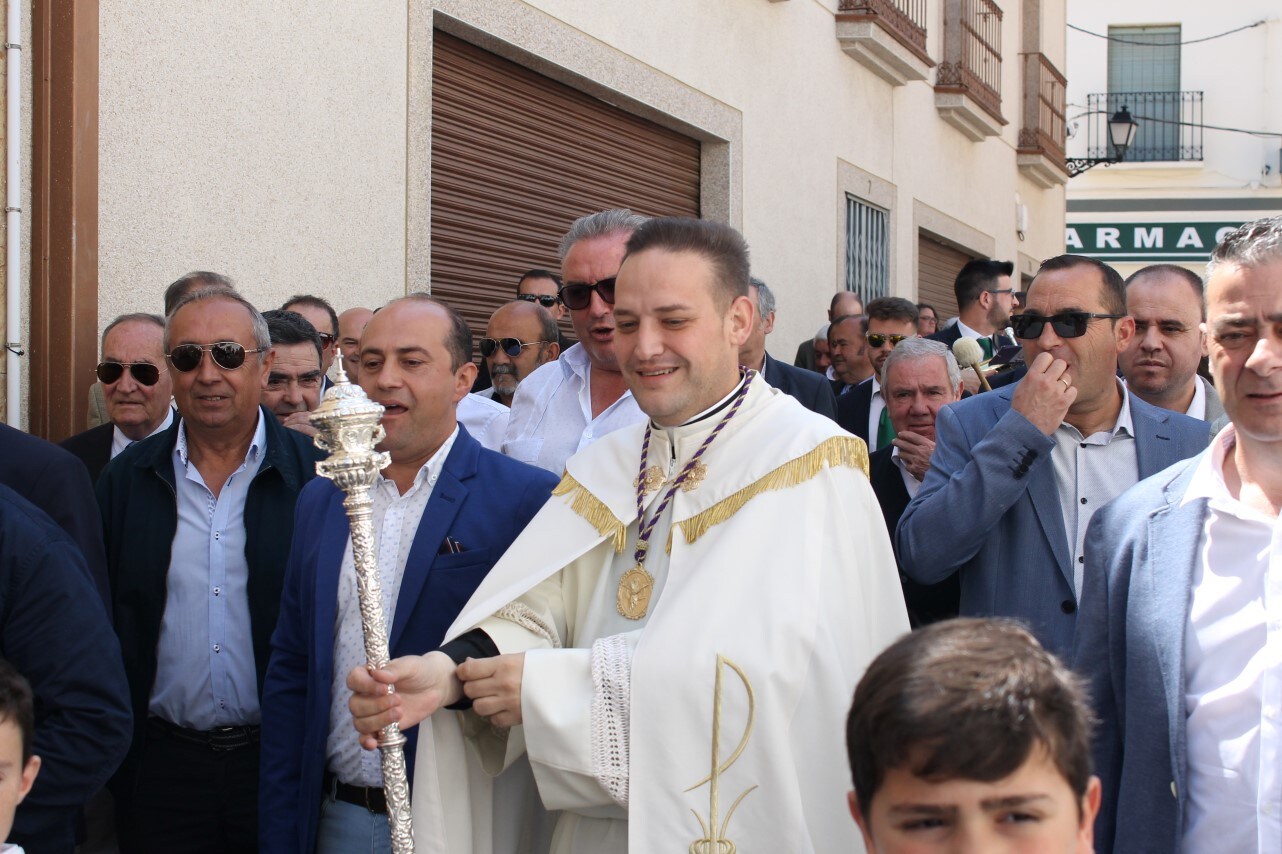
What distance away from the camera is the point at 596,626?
10.1 ft

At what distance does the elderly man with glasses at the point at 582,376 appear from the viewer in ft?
14.0

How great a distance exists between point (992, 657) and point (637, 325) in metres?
1.21

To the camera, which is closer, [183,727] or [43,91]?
[183,727]

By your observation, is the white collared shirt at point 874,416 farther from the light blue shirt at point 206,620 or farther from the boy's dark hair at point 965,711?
the boy's dark hair at point 965,711

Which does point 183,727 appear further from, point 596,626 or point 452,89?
point 452,89

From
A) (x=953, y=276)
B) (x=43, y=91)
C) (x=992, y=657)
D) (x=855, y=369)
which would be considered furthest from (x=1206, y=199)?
(x=992, y=657)

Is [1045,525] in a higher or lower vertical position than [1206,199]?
lower

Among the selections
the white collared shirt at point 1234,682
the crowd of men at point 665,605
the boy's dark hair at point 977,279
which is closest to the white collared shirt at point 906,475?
the crowd of men at point 665,605

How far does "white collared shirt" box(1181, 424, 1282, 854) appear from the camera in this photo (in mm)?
2434

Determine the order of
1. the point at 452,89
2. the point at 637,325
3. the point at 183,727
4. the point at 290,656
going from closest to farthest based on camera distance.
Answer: the point at 637,325
the point at 290,656
the point at 183,727
the point at 452,89

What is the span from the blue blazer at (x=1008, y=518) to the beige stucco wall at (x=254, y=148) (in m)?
3.20

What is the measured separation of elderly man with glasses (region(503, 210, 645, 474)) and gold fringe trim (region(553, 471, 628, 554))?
910mm

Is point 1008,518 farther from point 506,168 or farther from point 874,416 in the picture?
point 506,168

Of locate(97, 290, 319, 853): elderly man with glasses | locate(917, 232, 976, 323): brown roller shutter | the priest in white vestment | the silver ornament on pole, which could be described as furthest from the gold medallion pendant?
locate(917, 232, 976, 323): brown roller shutter
